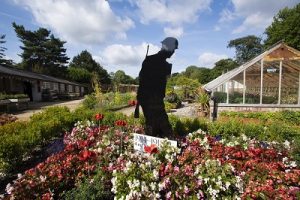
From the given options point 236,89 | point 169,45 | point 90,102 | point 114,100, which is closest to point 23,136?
point 169,45

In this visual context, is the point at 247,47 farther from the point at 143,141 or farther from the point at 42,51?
the point at 143,141

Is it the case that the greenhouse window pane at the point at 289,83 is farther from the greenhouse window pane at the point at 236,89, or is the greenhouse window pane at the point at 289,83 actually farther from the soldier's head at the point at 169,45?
the soldier's head at the point at 169,45

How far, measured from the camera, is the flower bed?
343cm

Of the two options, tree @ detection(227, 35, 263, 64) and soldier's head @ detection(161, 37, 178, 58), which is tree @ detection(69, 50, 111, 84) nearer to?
tree @ detection(227, 35, 263, 64)

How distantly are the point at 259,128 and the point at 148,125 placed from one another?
3.34 m

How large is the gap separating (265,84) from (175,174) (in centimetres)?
1240

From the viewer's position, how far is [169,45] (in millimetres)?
5074

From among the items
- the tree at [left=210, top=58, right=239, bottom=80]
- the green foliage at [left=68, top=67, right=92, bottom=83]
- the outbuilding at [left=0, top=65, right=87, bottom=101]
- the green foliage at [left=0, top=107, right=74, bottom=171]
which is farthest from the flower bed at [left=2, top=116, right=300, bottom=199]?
the tree at [left=210, top=58, right=239, bottom=80]

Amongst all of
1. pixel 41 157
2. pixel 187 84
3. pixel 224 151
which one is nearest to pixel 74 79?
pixel 187 84

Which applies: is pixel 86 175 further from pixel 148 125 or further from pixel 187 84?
pixel 187 84

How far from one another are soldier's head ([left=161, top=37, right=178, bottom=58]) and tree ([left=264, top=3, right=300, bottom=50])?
30.4 meters

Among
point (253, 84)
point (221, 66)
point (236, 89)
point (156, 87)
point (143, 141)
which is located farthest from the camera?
point (221, 66)

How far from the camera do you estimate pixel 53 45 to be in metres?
49.0

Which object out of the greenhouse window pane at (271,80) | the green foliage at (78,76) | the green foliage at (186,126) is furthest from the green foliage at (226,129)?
the green foliage at (78,76)
